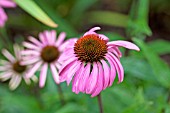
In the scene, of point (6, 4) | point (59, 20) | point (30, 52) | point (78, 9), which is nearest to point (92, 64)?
point (30, 52)

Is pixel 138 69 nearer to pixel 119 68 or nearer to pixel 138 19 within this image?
pixel 138 19

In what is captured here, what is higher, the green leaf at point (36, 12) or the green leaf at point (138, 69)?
the green leaf at point (36, 12)

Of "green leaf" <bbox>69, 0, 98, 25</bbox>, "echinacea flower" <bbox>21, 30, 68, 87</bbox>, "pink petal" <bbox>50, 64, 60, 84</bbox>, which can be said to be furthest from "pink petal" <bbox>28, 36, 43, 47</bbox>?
"green leaf" <bbox>69, 0, 98, 25</bbox>

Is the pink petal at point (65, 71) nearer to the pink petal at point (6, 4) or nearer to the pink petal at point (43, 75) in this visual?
the pink petal at point (43, 75)

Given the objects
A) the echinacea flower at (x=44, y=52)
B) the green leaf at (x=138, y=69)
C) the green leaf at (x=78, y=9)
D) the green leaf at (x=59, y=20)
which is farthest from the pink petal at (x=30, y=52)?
the green leaf at (x=78, y=9)

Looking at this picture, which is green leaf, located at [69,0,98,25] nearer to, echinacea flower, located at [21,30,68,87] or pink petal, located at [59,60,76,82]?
echinacea flower, located at [21,30,68,87]

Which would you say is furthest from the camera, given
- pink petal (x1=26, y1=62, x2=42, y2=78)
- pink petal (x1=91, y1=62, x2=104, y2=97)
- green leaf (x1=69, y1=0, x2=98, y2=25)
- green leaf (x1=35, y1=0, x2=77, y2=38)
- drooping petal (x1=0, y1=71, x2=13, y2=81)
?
green leaf (x1=69, y1=0, x2=98, y2=25)

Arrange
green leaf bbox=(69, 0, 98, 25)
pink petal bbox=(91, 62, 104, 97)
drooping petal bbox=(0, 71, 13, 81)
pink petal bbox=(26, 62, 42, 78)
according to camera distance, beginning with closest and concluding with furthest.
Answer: pink petal bbox=(91, 62, 104, 97), pink petal bbox=(26, 62, 42, 78), drooping petal bbox=(0, 71, 13, 81), green leaf bbox=(69, 0, 98, 25)
